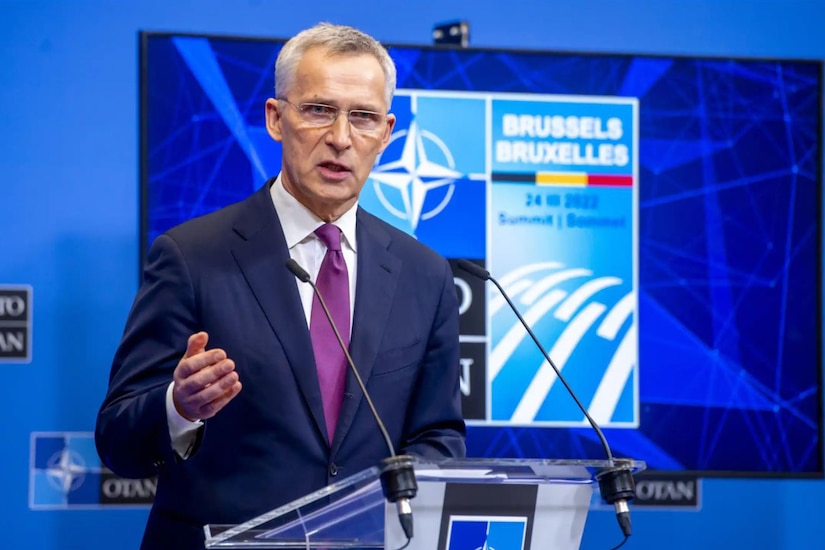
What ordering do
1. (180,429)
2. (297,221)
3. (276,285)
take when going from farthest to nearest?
(297,221), (276,285), (180,429)

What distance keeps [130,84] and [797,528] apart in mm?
2321

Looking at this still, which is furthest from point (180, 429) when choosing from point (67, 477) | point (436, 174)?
point (436, 174)

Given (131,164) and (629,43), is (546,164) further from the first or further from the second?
(131,164)

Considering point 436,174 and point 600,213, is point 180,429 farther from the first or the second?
point 600,213

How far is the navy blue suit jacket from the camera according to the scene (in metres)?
1.98

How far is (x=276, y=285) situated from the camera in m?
2.11

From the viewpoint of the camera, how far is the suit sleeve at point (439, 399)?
7.01 ft

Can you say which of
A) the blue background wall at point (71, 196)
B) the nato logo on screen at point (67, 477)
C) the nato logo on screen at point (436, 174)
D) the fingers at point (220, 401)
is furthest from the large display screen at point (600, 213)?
the fingers at point (220, 401)

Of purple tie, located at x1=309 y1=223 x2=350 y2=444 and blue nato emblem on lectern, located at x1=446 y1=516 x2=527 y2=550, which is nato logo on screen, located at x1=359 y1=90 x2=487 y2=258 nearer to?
purple tie, located at x1=309 y1=223 x2=350 y2=444

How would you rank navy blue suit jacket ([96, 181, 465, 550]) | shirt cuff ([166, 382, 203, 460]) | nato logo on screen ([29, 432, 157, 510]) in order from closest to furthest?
shirt cuff ([166, 382, 203, 460]), navy blue suit jacket ([96, 181, 465, 550]), nato logo on screen ([29, 432, 157, 510])

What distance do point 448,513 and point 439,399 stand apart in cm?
67

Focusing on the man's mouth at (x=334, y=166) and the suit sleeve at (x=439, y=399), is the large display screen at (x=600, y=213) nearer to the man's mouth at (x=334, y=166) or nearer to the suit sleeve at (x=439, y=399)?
the suit sleeve at (x=439, y=399)

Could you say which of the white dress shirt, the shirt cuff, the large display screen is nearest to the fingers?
the shirt cuff

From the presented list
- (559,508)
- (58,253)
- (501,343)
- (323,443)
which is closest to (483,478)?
(559,508)
